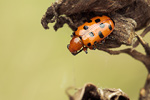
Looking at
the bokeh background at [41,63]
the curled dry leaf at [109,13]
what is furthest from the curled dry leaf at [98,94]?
the bokeh background at [41,63]

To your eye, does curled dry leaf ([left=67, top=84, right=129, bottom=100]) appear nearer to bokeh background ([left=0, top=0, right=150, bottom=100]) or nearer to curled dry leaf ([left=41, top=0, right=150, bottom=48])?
curled dry leaf ([left=41, top=0, right=150, bottom=48])

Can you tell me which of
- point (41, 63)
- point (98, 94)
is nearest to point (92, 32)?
point (98, 94)

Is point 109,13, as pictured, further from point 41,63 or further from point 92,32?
point 41,63

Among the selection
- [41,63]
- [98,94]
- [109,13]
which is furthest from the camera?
[41,63]

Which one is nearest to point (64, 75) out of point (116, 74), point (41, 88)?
point (41, 88)

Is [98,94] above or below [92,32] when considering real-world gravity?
below

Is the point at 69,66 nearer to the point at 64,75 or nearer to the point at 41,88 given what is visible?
the point at 64,75
